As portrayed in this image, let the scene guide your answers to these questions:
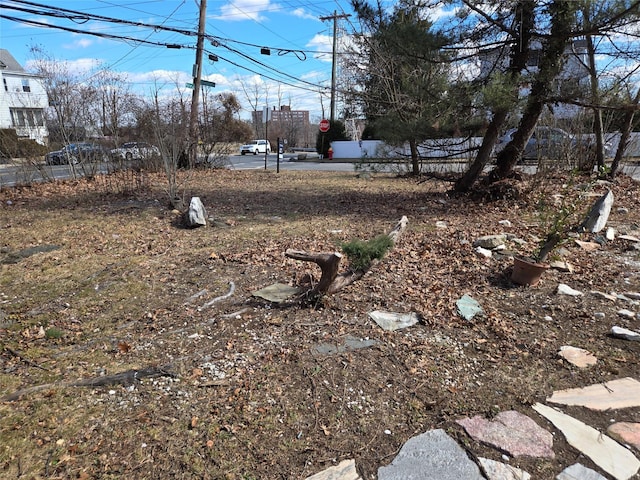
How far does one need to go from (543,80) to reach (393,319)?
5.24 meters

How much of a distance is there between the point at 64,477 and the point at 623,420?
9.26 feet

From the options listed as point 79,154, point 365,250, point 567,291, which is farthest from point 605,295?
point 79,154

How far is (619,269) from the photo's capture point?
428 centimetres

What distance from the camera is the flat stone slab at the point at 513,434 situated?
6.34 feet

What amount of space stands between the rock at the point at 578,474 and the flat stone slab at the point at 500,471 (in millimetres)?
159

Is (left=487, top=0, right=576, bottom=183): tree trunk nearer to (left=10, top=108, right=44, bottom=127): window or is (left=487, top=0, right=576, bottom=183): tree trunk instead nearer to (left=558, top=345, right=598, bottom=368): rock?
(left=558, top=345, right=598, bottom=368): rock

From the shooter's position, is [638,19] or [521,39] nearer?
[638,19]

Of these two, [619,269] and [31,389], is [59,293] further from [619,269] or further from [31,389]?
[619,269]

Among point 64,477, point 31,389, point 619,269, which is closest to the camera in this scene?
point 64,477

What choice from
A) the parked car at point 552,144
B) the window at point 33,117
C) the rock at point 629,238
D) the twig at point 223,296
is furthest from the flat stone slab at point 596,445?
the window at point 33,117

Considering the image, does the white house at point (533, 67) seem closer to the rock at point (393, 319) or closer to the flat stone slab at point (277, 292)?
the rock at point (393, 319)

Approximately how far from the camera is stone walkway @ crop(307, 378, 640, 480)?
1.80 metres

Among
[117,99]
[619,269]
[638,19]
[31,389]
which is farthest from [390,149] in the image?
[31,389]

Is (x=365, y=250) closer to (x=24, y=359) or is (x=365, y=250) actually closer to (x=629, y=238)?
(x=24, y=359)
